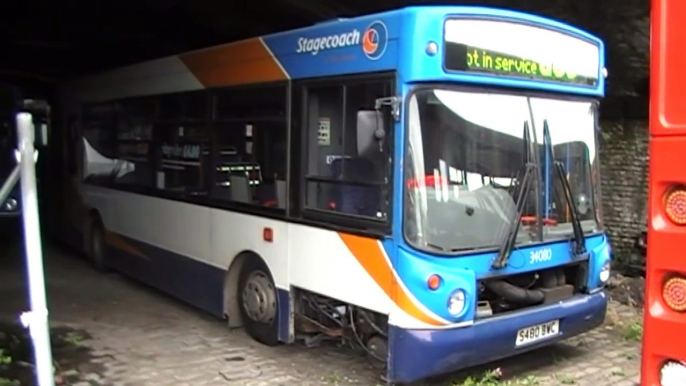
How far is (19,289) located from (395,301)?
674 centimetres

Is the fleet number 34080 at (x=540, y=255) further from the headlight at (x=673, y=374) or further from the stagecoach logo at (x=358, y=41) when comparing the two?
the headlight at (x=673, y=374)

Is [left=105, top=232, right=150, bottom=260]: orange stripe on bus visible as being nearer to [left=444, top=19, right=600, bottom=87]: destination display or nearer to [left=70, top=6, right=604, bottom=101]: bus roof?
[left=70, top=6, right=604, bottom=101]: bus roof

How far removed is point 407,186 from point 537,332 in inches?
67.4

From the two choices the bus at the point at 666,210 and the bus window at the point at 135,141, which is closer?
the bus at the point at 666,210

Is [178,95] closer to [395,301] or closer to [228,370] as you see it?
[228,370]

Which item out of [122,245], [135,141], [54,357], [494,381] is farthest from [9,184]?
[122,245]

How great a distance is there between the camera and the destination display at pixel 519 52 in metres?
5.17

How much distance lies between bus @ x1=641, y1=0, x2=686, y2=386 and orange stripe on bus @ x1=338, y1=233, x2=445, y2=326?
2.47 m

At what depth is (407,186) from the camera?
5.11 meters

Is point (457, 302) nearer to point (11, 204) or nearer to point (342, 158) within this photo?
point (342, 158)

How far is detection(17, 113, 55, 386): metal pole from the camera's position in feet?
10.7

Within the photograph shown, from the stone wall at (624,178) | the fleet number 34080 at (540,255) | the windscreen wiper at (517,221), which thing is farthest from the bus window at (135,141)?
the stone wall at (624,178)

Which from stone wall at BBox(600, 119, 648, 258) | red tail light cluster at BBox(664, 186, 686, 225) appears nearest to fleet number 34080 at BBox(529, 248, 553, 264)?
red tail light cluster at BBox(664, 186, 686, 225)

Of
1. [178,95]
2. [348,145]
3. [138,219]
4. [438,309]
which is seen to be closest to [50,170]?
[138,219]
